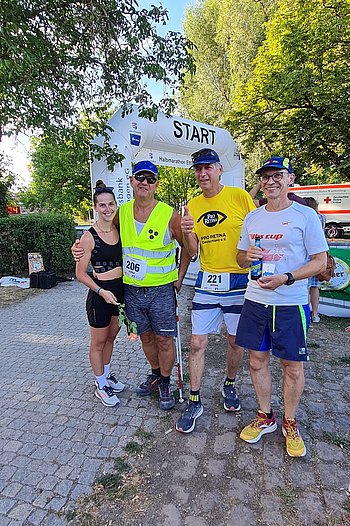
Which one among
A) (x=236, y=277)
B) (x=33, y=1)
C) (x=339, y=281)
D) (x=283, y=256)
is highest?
(x=33, y=1)

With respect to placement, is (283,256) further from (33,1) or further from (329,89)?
(329,89)

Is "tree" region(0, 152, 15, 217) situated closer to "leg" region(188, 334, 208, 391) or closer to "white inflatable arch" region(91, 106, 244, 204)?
"white inflatable arch" region(91, 106, 244, 204)

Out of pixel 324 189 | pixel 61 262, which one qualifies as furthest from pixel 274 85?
pixel 61 262

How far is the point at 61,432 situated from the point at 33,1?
5785 mm

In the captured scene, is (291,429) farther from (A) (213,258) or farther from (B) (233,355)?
(A) (213,258)

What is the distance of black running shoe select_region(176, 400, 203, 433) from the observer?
104 inches

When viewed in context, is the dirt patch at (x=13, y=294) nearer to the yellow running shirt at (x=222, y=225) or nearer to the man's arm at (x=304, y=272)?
the yellow running shirt at (x=222, y=225)

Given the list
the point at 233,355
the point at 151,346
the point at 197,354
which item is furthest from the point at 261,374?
the point at 151,346

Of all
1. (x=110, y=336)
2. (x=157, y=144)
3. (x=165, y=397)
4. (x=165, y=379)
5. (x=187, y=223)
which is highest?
(x=157, y=144)

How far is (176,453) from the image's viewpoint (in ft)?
7.99

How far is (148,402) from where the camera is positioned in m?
3.11

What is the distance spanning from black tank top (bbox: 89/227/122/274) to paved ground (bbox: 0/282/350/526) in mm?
1287

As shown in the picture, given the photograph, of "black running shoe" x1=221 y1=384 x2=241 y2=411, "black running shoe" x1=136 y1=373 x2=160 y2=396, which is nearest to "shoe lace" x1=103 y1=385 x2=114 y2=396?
"black running shoe" x1=136 y1=373 x2=160 y2=396

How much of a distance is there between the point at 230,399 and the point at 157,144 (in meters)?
5.49
